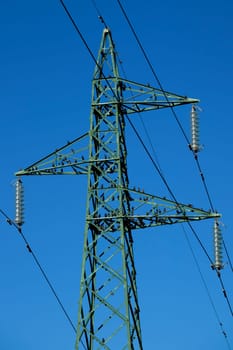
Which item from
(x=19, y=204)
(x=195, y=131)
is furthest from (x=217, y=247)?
(x=19, y=204)

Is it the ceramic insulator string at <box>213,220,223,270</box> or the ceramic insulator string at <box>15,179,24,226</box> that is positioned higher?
the ceramic insulator string at <box>15,179,24,226</box>

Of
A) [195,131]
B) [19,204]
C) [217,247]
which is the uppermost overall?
[195,131]

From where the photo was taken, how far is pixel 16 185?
71.0m

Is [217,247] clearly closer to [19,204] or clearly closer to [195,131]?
[195,131]

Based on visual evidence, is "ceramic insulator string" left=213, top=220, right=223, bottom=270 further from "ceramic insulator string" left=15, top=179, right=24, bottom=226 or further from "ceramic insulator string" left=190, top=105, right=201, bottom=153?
"ceramic insulator string" left=15, top=179, right=24, bottom=226

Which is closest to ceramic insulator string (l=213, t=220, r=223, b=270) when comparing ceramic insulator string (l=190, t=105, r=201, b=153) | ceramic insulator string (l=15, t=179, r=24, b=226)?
ceramic insulator string (l=190, t=105, r=201, b=153)

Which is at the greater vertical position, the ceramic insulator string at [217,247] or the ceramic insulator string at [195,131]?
the ceramic insulator string at [195,131]

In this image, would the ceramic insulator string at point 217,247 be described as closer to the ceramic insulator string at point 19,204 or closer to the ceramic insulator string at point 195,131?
the ceramic insulator string at point 195,131

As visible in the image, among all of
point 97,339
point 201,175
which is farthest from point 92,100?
point 97,339

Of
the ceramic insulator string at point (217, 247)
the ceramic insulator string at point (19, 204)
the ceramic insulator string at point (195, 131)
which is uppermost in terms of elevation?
the ceramic insulator string at point (195, 131)

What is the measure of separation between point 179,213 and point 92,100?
6816 mm

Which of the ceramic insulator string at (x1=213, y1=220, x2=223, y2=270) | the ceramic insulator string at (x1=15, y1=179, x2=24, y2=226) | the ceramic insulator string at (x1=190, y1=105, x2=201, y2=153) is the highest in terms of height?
the ceramic insulator string at (x1=190, y1=105, x2=201, y2=153)

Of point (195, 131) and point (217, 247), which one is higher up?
point (195, 131)

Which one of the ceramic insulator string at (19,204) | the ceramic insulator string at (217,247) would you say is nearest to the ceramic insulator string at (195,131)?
the ceramic insulator string at (217,247)
